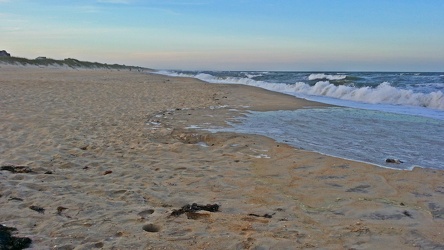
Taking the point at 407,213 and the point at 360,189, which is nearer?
the point at 407,213

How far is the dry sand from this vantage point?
2.96m

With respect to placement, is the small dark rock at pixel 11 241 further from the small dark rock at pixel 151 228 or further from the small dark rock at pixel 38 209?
the small dark rock at pixel 151 228

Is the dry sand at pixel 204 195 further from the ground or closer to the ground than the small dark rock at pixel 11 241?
closer to the ground

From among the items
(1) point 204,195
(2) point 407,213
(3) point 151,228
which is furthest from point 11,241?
(2) point 407,213

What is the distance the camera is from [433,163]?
17.5 feet

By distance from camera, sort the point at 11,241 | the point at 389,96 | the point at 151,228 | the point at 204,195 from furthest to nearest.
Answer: the point at 389,96, the point at 204,195, the point at 151,228, the point at 11,241

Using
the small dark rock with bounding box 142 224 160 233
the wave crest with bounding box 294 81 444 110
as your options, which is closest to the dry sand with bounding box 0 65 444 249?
the small dark rock with bounding box 142 224 160 233

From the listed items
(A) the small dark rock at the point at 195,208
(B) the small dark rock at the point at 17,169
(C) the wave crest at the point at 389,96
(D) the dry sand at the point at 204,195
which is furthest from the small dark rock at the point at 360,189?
(C) the wave crest at the point at 389,96

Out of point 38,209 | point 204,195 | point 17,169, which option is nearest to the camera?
point 38,209

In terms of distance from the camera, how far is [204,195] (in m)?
3.94

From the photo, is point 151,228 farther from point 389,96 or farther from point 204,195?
point 389,96

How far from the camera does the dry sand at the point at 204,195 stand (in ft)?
9.70

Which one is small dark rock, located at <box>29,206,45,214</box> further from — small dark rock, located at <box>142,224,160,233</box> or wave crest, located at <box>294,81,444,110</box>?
wave crest, located at <box>294,81,444,110</box>

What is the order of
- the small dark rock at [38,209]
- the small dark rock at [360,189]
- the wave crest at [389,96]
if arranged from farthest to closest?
the wave crest at [389,96] < the small dark rock at [360,189] < the small dark rock at [38,209]
